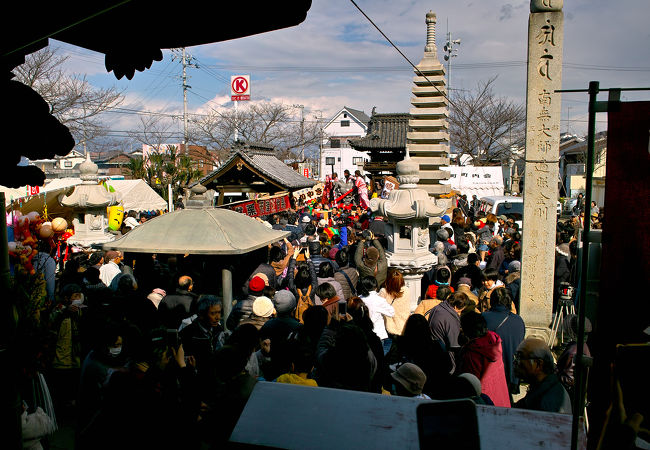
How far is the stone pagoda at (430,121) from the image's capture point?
45.3ft

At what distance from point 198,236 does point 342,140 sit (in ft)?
174

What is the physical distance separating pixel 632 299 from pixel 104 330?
3656mm

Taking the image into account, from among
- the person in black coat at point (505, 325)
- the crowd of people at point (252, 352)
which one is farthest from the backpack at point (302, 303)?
the person in black coat at point (505, 325)

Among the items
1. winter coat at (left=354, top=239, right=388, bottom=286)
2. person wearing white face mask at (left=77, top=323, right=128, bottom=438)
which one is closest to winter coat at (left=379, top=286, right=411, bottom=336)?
winter coat at (left=354, top=239, right=388, bottom=286)

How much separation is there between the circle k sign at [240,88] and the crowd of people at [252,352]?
25.9 m

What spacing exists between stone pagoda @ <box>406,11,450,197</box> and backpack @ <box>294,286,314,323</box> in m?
8.41

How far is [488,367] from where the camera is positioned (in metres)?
4.01

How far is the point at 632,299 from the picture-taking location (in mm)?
1577

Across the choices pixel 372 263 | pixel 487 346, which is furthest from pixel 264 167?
pixel 487 346

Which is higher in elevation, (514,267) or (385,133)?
(385,133)

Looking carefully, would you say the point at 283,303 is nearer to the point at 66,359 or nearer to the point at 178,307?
the point at 178,307

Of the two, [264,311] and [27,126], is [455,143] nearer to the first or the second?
[264,311]

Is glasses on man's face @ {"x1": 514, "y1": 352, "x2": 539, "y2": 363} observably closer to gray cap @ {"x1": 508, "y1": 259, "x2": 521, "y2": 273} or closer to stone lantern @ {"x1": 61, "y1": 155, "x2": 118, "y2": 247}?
gray cap @ {"x1": 508, "y1": 259, "x2": 521, "y2": 273}

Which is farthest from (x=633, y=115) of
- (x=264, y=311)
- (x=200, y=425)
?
(x=264, y=311)
